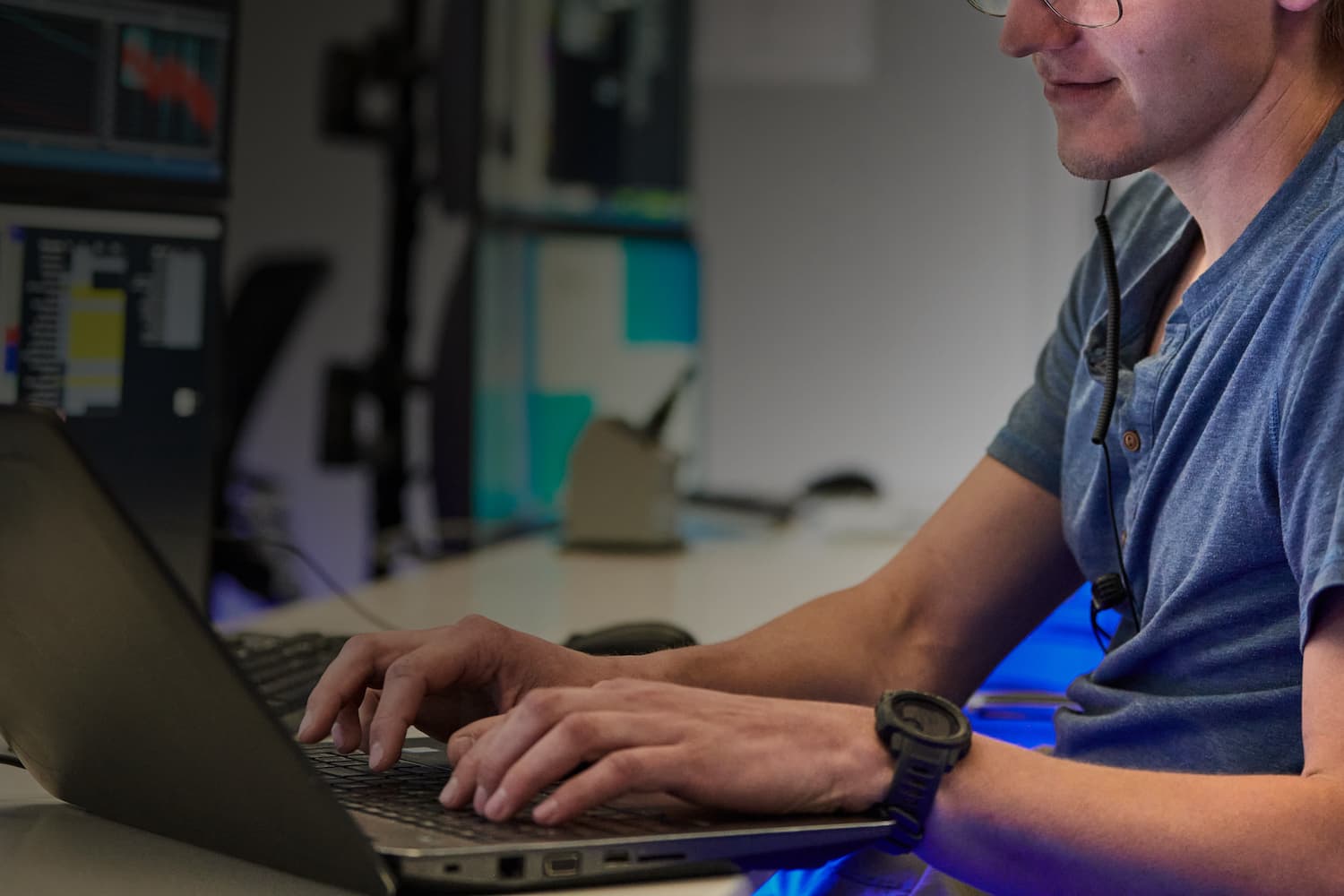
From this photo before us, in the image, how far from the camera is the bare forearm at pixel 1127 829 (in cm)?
69

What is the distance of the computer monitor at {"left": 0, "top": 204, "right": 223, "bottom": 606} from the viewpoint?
4.01ft

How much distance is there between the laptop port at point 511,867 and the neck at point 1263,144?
1.83 ft

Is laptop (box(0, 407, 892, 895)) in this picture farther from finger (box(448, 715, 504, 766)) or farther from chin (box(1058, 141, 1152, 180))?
chin (box(1058, 141, 1152, 180))

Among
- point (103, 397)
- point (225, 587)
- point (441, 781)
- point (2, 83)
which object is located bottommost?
point (225, 587)

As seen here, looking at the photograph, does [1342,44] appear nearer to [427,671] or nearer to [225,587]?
[427,671]

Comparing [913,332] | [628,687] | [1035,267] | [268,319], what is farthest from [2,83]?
[913,332]

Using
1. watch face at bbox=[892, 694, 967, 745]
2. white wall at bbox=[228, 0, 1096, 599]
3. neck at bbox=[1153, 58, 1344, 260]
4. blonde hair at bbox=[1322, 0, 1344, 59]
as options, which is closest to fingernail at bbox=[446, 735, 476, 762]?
watch face at bbox=[892, 694, 967, 745]

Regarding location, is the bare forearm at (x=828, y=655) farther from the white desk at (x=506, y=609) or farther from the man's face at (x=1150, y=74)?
the man's face at (x=1150, y=74)

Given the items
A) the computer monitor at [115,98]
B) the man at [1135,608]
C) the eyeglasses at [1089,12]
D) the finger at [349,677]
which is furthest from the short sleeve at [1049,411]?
the computer monitor at [115,98]

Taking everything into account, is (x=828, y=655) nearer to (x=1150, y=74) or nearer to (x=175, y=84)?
(x=1150, y=74)

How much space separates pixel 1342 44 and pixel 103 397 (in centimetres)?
95

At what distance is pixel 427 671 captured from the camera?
84cm

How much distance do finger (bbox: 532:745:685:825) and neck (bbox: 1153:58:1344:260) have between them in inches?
18.9

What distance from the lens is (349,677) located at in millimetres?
841
